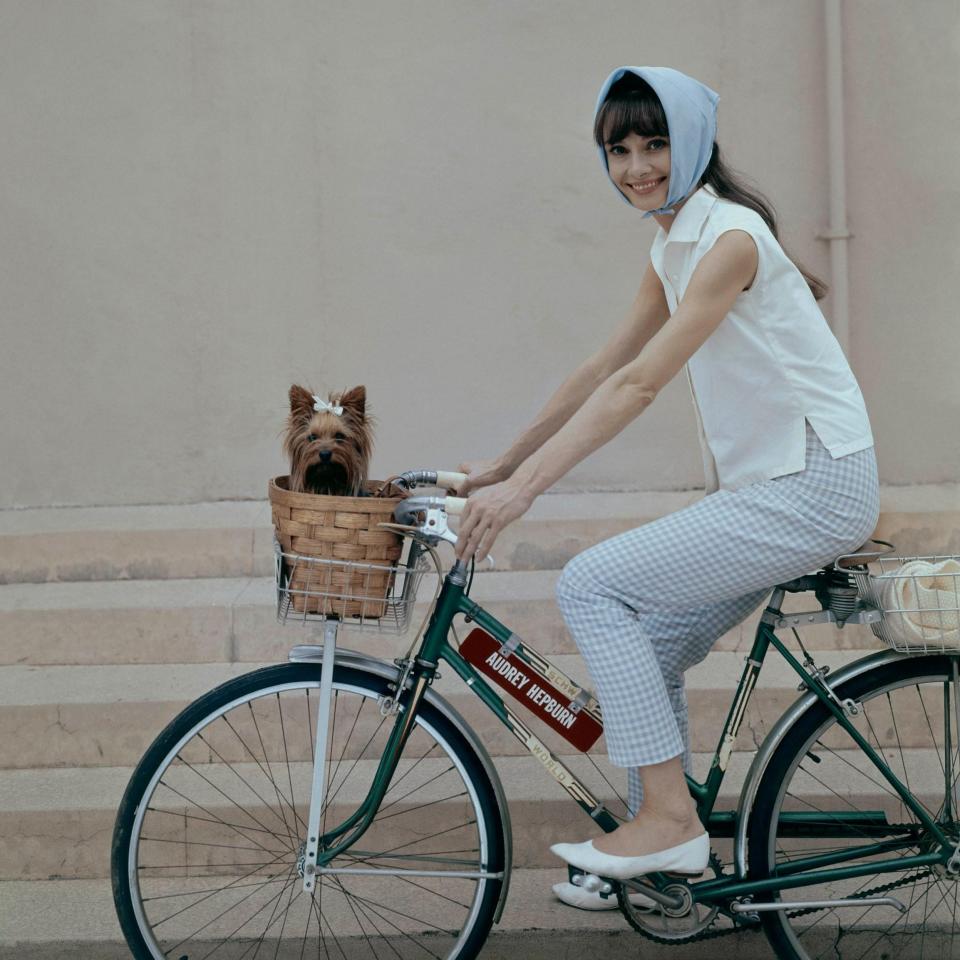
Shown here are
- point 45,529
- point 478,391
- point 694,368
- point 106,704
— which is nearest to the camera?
point 694,368

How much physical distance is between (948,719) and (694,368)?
999 mm

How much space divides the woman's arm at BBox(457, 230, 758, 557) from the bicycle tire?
840 mm

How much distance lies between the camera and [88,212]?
200 inches

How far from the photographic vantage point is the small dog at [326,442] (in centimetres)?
247

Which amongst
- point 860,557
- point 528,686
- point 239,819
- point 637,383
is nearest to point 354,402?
point 637,383

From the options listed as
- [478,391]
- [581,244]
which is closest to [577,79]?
[581,244]

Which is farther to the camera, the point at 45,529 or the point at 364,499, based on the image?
the point at 45,529

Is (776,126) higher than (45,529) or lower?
higher

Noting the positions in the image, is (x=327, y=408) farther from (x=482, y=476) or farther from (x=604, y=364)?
(x=604, y=364)

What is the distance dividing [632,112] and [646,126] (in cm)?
4

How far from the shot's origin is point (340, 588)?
2414 mm

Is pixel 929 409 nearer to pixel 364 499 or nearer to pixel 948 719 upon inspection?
pixel 948 719

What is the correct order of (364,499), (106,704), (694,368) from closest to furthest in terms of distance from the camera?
(364,499) < (694,368) < (106,704)

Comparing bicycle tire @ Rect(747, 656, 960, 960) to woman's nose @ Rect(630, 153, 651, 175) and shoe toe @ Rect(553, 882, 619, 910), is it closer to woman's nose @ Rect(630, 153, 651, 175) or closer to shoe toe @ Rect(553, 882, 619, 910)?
shoe toe @ Rect(553, 882, 619, 910)
